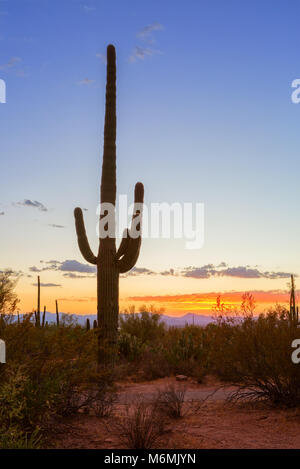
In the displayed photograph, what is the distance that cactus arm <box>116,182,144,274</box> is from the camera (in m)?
14.9

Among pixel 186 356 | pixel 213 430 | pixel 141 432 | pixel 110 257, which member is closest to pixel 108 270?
pixel 110 257

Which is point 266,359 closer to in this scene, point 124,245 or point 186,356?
point 124,245

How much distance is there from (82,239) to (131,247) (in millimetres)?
2015

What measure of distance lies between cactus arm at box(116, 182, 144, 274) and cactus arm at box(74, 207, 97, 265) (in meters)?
0.96

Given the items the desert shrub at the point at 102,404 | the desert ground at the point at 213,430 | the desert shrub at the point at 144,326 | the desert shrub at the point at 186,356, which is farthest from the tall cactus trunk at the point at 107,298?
the desert shrub at the point at 144,326

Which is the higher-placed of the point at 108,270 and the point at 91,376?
the point at 108,270

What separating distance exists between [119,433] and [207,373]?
897 centimetres

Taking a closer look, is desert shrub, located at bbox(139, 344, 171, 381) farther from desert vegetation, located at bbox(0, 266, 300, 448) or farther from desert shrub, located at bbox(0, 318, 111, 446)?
desert shrub, located at bbox(0, 318, 111, 446)

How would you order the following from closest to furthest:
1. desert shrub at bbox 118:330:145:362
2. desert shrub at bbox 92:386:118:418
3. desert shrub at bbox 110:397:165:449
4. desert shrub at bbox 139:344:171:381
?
desert shrub at bbox 110:397:165:449 → desert shrub at bbox 92:386:118:418 → desert shrub at bbox 139:344:171:381 → desert shrub at bbox 118:330:145:362

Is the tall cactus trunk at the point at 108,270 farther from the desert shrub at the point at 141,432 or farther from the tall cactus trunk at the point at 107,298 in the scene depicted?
the desert shrub at the point at 141,432

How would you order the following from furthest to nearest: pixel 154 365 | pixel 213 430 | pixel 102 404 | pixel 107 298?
pixel 154 365 → pixel 107 298 → pixel 102 404 → pixel 213 430

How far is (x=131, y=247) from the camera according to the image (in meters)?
14.8

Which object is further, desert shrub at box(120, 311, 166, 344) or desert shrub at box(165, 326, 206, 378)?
desert shrub at box(120, 311, 166, 344)

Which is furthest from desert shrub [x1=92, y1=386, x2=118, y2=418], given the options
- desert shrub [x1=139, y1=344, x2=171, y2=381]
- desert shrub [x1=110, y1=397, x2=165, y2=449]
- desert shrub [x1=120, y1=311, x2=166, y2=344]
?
desert shrub [x1=120, y1=311, x2=166, y2=344]
